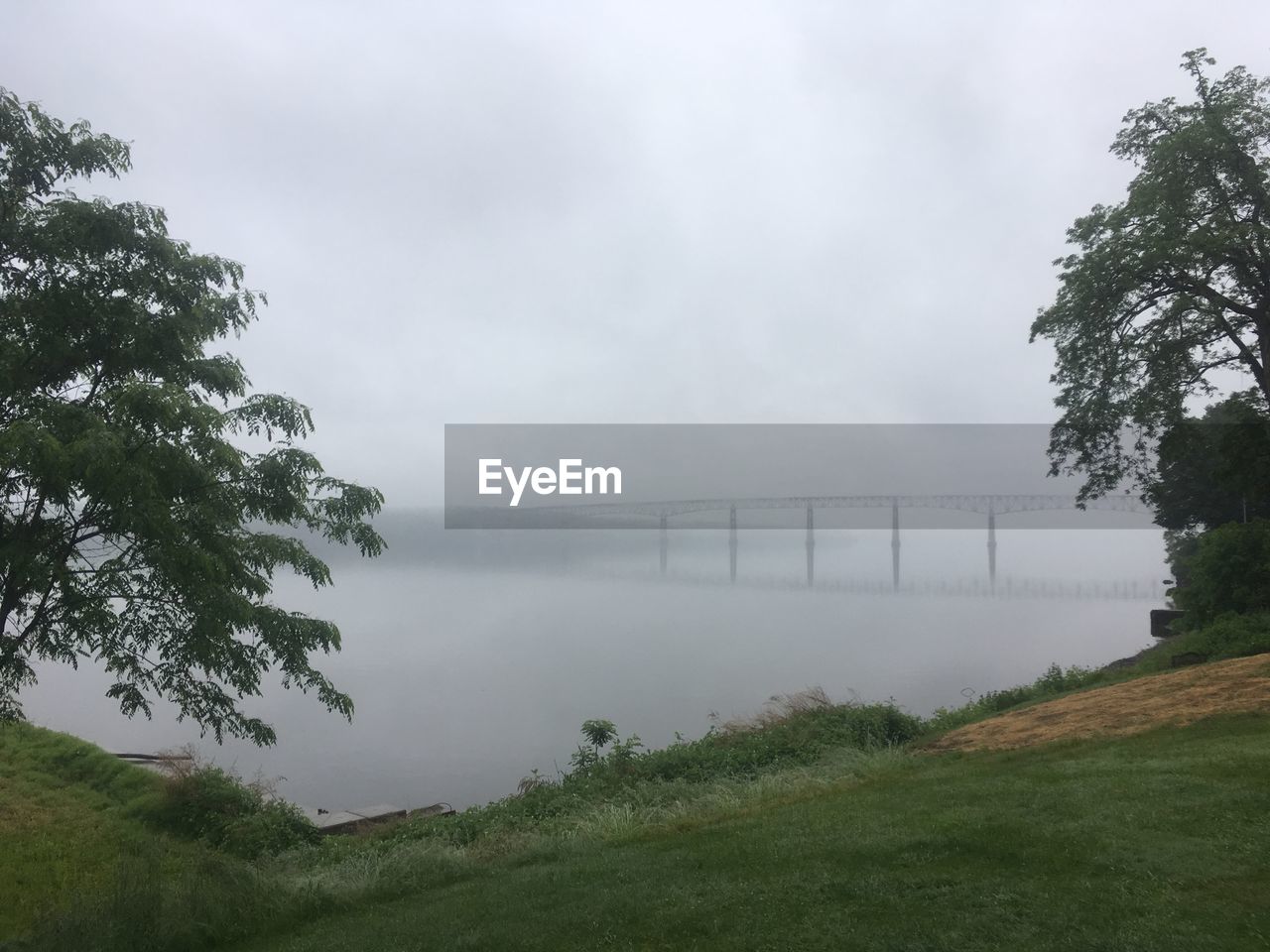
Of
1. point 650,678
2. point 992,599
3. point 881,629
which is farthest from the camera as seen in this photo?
point 992,599

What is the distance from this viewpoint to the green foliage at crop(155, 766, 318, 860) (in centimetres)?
1102

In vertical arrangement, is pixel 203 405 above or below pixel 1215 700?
above

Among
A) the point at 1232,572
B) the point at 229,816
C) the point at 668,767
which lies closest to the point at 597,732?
the point at 668,767

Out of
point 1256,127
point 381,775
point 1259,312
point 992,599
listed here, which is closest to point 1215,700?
point 1259,312

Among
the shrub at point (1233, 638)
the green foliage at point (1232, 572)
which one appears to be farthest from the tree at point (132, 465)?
the green foliage at point (1232, 572)

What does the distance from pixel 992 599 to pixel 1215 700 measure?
4425 centimetres

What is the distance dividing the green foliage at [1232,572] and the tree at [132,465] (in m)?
17.9

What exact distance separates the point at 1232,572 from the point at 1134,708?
9204 mm

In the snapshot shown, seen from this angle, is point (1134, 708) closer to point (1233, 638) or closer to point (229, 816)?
point (1233, 638)

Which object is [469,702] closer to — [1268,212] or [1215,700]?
[1215,700]

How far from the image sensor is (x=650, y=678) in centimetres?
2528

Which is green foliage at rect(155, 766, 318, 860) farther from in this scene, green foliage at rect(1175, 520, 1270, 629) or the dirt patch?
green foliage at rect(1175, 520, 1270, 629)

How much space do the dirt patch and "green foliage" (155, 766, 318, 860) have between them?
840 cm

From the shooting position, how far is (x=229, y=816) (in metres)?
11.8
